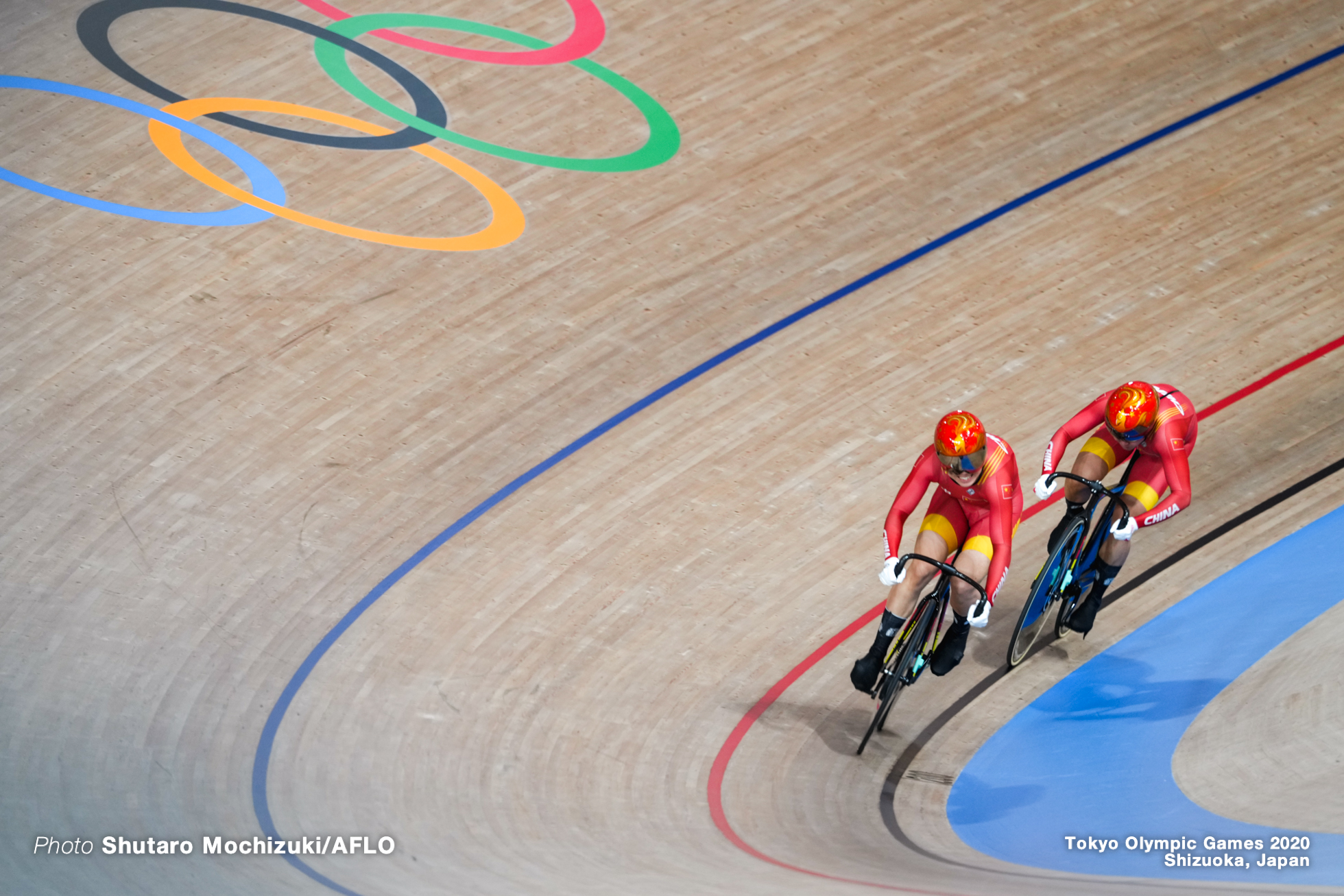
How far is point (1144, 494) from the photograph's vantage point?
194 inches

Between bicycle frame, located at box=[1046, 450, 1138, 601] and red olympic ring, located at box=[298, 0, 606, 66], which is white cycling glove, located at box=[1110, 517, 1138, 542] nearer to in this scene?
bicycle frame, located at box=[1046, 450, 1138, 601]

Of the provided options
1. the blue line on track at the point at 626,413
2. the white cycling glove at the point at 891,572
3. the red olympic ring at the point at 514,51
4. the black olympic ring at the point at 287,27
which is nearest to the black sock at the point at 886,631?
the white cycling glove at the point at 891,572

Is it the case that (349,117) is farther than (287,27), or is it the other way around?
(287,27)

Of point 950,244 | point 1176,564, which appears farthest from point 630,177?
point 1176,564

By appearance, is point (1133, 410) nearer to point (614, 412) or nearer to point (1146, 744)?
point (1146, 744)

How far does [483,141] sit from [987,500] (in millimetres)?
4143

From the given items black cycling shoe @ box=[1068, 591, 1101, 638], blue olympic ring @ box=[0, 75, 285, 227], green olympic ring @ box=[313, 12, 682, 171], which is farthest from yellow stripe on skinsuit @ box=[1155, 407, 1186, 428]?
blue olympic ring @ box=[0, 75, 285, 227]

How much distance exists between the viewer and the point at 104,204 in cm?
684

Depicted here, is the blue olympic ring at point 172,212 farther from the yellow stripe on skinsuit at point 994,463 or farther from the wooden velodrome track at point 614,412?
the yellow stripe on skinsuit at point 994,463

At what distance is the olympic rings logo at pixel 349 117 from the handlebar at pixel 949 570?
3356mm

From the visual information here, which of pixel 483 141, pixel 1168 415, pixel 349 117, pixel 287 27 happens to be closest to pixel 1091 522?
pixel 1168 415

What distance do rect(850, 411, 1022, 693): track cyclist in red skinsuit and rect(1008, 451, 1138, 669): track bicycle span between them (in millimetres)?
368

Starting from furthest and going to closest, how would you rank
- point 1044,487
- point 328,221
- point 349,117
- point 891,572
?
point 349,117
point 328,221
point 1044,487
point 891,572

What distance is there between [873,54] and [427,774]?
5.37 m
